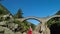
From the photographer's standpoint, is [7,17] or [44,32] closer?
[7,17]

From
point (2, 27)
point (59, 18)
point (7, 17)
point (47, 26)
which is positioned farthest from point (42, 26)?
point (2, 27)

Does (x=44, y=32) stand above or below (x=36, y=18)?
below

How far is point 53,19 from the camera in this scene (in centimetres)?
7581

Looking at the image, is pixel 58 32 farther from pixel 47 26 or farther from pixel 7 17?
pixel 7 17

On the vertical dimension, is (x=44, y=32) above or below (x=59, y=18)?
below

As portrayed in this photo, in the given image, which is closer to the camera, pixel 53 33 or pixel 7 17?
pixel 7 17

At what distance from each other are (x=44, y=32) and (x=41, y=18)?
7.23 metres

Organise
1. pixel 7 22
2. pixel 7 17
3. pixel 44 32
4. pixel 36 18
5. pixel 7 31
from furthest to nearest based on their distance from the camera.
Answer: pixel 36 18, pixel 44 32, pixel 7 17, pixel 7 22, pixel 7 31

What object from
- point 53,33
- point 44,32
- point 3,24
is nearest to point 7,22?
point 3,24

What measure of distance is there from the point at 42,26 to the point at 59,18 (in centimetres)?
641

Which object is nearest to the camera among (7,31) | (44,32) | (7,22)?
(7,31)

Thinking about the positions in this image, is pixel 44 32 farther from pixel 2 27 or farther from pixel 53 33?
pixel 2 27

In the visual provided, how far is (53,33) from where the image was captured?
73.7 m

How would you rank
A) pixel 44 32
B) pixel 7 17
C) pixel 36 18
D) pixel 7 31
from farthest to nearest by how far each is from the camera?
pixel 36 18 < pixel 44 32 < pixel 7 17 < pixel 7 31
